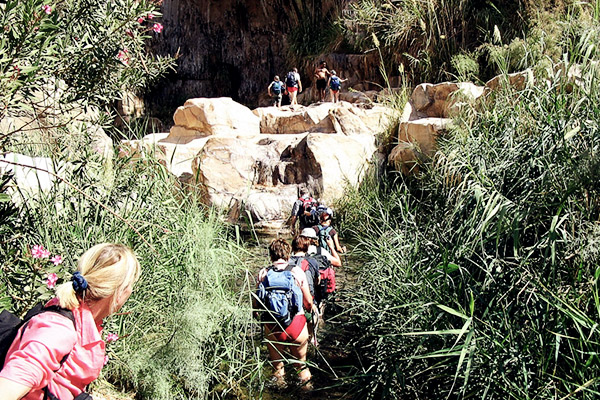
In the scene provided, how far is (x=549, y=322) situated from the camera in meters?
3.12

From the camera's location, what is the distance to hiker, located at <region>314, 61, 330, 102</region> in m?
14.6

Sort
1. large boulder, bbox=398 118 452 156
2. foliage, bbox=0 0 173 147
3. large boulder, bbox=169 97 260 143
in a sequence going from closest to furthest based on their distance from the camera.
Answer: foliage, bbox=0 0 173 147 → large boulder, bbox=398 118 452 156 → large boulder, bbox=169 97 260 143

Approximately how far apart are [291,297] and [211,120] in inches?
328

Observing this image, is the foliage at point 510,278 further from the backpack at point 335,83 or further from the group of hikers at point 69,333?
the backpack at point 335,83

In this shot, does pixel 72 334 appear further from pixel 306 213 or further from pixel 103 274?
pixel 306 213

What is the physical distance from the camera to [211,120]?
38.3 ft

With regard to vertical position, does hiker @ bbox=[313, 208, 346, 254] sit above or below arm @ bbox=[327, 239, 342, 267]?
above

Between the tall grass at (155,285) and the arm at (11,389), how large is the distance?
1.58 metres

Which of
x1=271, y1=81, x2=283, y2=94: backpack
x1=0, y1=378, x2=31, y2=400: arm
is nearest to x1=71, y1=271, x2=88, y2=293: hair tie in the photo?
x1=0, y1=378, x2=31, y2=400: arm

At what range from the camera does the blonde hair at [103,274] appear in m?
1.89

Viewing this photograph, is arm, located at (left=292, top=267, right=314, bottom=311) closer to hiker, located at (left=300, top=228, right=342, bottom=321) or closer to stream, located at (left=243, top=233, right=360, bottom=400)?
stream, located at (left=243, top=233, right=360, bottom=400)

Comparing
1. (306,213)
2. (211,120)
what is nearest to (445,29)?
(211,120)

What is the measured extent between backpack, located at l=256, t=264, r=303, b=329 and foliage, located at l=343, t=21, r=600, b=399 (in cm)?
58

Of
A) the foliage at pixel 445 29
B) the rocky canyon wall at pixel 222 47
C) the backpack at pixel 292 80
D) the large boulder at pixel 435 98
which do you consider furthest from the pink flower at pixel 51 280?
the rocky canyon wall at pixel 222 47
